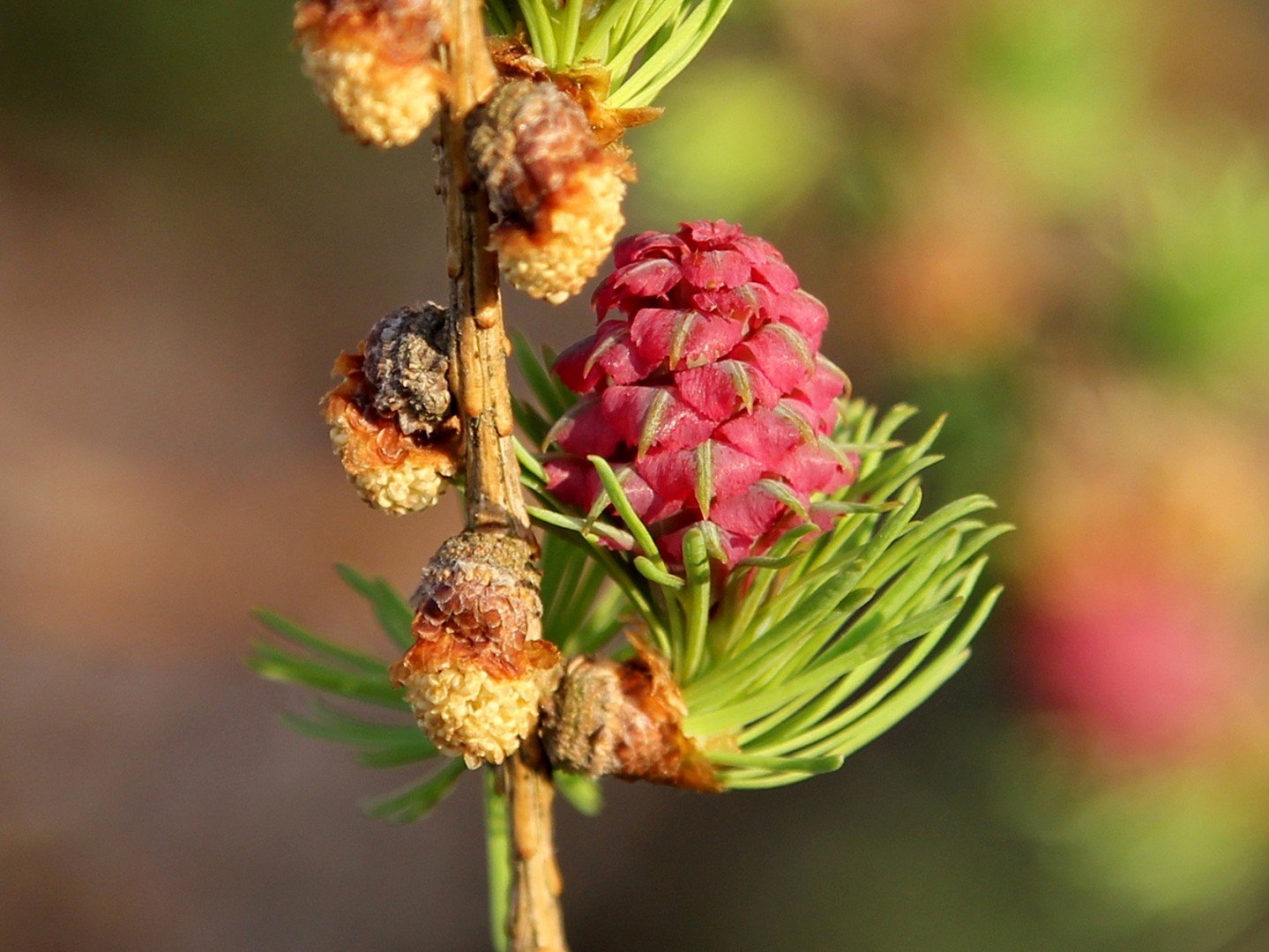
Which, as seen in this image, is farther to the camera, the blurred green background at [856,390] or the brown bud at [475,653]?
the blurred green background at [856,390]

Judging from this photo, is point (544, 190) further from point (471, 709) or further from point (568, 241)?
point (471, 709)

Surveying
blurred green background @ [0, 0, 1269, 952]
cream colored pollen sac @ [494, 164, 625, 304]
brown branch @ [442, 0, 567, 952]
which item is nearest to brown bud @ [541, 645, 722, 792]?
brown branch @ [442, 0, 567, 952]

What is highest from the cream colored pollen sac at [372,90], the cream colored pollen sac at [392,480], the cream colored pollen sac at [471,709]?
the cream colored pollen sac at [372,90]

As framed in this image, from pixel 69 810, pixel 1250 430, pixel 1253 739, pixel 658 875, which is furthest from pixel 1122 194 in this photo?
pixel 69 810

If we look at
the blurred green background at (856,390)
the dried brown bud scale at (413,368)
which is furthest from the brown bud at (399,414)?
the blurred green background at (856,390)

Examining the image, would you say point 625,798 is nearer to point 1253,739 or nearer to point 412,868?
point 412,868

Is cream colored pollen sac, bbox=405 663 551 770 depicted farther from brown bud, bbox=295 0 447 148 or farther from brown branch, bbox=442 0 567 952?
brown bud, bbox=295 0 447 148

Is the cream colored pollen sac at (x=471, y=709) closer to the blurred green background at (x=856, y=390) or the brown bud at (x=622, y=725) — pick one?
the brown bud at (x=622, y=725)
